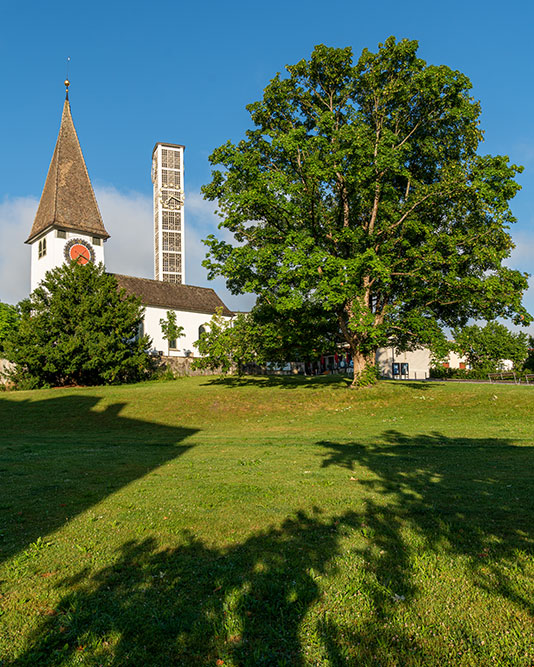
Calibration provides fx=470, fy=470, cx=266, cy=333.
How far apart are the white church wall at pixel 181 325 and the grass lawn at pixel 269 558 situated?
1905 inches

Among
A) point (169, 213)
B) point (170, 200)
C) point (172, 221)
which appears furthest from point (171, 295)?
point (170, 200)

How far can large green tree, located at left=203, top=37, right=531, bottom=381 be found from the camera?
26.1m

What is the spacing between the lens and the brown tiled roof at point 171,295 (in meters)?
63.1

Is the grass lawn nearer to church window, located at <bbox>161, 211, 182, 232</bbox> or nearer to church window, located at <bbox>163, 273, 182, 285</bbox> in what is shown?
church window, located at <bbox>163, 273, 182, 285</bbox>

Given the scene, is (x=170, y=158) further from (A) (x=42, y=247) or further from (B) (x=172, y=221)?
(A) (x=42, y=247)

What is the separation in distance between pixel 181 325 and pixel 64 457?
52.1 metres

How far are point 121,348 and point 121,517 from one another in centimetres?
3706

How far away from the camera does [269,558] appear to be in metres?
5.42

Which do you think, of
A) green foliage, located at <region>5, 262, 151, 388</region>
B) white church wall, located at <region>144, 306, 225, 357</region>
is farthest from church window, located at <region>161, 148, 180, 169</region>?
green foliage, located at <region>5, 262, 151, 388</region>

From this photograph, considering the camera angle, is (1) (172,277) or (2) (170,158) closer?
(1) (172,277)

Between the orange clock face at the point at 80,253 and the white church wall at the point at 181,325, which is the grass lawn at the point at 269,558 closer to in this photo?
the orange clock face at the point at 80,253

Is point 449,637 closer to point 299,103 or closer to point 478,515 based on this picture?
point 478,515

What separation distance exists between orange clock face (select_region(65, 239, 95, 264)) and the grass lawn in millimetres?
47671

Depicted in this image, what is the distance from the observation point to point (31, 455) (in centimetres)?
1360
